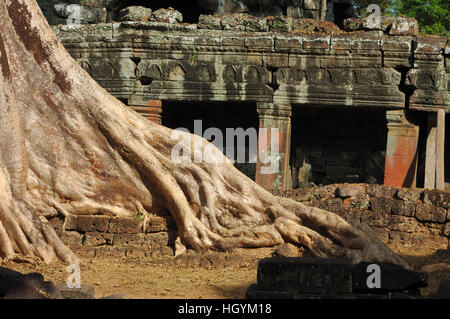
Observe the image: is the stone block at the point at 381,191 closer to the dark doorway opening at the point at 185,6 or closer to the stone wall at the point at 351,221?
the stone wall at the point at 351,221

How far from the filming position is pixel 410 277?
17.0 ft

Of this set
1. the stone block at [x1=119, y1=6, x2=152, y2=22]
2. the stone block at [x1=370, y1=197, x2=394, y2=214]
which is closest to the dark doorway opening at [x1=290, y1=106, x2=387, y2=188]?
the stone block at [x1=119, y1=6, x2=152, y2=22]

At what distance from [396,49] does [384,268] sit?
20.8ft

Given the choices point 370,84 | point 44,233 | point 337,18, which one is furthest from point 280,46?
point 44,233

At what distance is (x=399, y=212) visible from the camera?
845 centimetres

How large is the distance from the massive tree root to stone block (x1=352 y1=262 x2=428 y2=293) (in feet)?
7.15

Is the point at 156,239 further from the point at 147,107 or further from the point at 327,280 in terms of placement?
the point at 147,107

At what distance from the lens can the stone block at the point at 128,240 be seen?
299 inches

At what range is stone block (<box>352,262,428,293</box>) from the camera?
506cm

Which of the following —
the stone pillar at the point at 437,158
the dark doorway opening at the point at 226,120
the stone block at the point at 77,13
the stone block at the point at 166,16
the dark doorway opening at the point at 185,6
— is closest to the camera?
the stone pillar at the point at 437,158

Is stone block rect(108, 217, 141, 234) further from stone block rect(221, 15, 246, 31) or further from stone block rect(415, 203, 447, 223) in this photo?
stone block rect(221, 15, 246, 31)

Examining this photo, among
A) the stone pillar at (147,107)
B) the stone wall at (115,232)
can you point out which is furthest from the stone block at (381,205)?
the stone pillar at (147,107)

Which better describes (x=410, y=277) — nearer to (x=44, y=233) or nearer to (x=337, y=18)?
(x=44, y=233)

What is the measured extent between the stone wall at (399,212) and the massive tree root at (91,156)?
1495 mm
